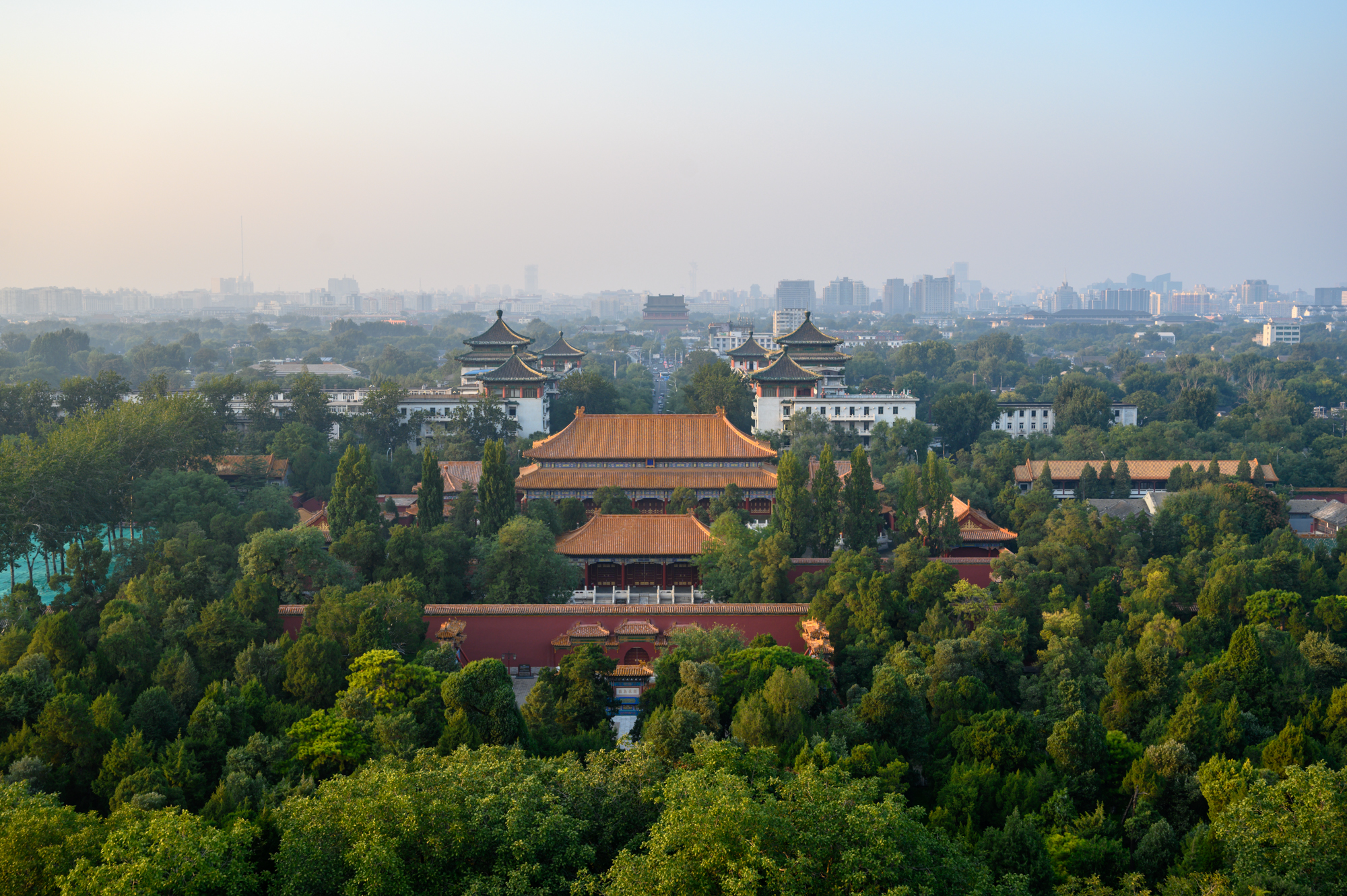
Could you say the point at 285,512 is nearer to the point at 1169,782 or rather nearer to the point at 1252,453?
the point at 1169,782

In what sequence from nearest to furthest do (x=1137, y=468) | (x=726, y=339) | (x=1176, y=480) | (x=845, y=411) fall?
1. (x=1176, y=480)
2. (x=1137, y=468)
3. (x=845, y=411)
4. (x=726, y=339)

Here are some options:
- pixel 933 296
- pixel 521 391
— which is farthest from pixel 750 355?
pixel 933 296

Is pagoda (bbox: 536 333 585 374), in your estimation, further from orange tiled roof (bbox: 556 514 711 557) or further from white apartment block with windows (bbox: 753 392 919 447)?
orange tiled roof (bbox: 556 514 711 557)

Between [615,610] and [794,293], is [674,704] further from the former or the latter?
[794,293]

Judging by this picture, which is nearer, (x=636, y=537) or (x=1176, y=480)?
(x=636, y=537)

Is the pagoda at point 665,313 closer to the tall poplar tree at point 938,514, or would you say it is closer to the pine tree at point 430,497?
the tall poplar tree at point 938,514

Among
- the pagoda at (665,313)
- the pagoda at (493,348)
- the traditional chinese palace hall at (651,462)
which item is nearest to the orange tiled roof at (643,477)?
the traditional chinese palace hall at (651,462)

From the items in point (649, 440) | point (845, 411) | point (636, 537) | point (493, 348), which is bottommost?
point (636, 537)

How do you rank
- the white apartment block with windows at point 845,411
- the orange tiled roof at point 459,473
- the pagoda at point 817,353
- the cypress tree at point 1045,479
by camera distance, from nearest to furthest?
the orange tiled roof at point 459,473, the cypress tree at point 1045,479, the white apartment block with windows at point 845,411, the pagoda at point 817,353
